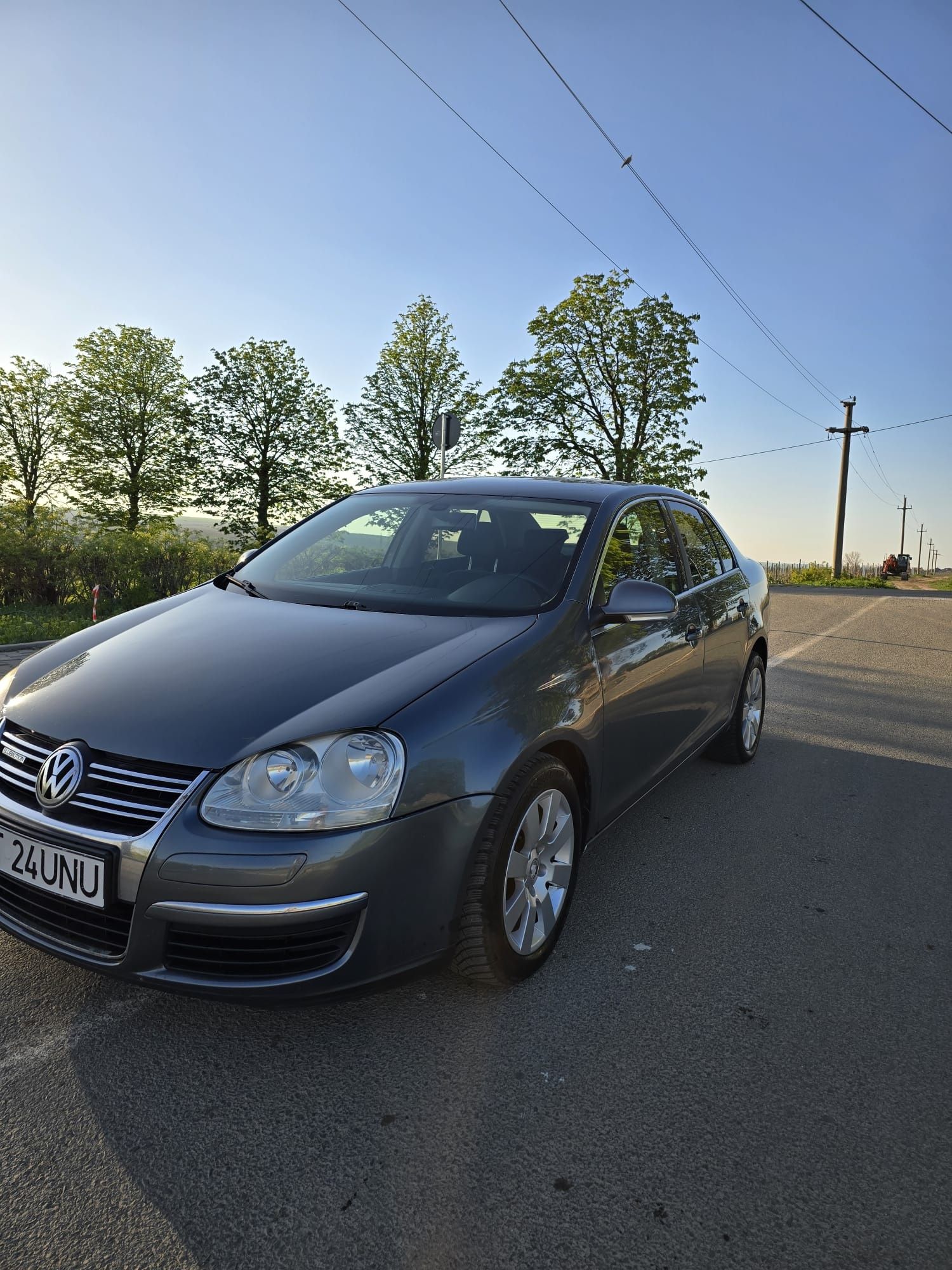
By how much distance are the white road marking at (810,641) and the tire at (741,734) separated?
3.59m

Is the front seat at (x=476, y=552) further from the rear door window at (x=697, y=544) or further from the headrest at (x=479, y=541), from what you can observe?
the rear door window at (x=697, y=544)

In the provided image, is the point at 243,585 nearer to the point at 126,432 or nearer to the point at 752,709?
the point at 752,709

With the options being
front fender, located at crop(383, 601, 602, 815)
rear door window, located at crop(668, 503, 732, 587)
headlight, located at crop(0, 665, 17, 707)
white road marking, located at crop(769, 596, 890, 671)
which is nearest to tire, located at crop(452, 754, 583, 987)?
front fender, located at crop(383, 601, 602, 815)

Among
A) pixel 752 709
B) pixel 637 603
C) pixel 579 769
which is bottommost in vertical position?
pixel 752 709

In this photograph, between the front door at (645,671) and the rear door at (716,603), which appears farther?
the rear door at (716,603)

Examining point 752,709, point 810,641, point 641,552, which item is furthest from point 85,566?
point 641,552

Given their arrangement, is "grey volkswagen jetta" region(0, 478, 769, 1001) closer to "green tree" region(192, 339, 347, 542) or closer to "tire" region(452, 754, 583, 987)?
"tire" region(452, 754, 583, 987)

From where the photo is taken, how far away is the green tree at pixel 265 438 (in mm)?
33531

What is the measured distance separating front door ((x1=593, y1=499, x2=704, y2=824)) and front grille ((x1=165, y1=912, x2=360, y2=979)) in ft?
4.12

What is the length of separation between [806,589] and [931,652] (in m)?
14.9

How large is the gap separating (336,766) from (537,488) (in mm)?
2055

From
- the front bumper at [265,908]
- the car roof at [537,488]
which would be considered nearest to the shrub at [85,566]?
the car roof at [537,488]

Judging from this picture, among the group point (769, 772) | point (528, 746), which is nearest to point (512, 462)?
point (769, 772)

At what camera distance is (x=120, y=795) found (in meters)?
2.17
